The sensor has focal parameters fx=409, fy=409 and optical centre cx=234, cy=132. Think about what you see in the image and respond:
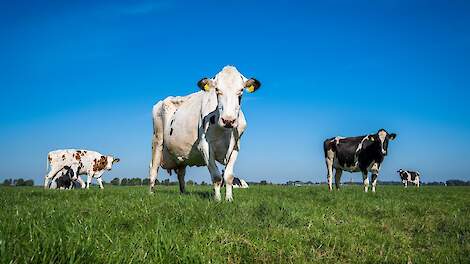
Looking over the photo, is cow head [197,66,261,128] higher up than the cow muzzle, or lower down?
higher up

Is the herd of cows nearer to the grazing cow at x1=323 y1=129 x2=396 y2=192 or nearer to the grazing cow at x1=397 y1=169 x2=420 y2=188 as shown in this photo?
the grazing cow at x1=323 y1=129 x2=396 y2=192

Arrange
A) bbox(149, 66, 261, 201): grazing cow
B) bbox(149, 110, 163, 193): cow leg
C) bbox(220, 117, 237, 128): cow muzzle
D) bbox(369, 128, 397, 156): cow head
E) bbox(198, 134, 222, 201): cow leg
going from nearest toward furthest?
bbox(220, 117, 237, 128): cow muzzle
bbox(149, 66, 261, 201): grazing cow
bbox(198, 134, 222, 201): cow leg
bbox(149, 110, 163, 193): cow leg
bbox(369, 128, 397, 156): cow head

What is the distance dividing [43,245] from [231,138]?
6.70 meters

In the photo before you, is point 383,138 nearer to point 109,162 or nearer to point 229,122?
point 229,122

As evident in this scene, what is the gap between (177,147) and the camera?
11.5 metres

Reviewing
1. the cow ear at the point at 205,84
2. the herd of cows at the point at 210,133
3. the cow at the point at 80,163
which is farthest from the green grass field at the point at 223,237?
the cow at the point at 80,163

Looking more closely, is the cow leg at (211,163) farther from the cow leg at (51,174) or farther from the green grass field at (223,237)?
the cow leg at (51,174)

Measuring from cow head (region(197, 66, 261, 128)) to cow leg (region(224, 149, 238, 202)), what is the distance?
1.12 m

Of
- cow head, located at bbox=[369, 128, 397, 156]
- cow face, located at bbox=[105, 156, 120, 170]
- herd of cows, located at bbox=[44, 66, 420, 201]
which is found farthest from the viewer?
cow face, located at bbox=[105, 156, 120, 170]

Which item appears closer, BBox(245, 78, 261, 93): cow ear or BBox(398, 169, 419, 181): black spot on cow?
BBox(245, 78, 261, 93): cow ear

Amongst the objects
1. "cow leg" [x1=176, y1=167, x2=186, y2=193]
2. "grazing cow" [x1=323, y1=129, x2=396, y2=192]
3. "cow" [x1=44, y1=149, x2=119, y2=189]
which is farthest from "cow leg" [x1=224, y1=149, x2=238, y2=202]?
"cow" [x1=44, y1=149, x2=119, y2=189]

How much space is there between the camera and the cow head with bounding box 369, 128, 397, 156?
857 inches

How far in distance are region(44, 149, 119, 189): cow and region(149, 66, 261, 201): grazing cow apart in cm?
1952

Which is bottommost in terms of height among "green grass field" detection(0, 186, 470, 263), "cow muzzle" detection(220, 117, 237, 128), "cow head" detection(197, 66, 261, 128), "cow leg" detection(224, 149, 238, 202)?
"green grass field" detection(0, 186, 470, 263)
